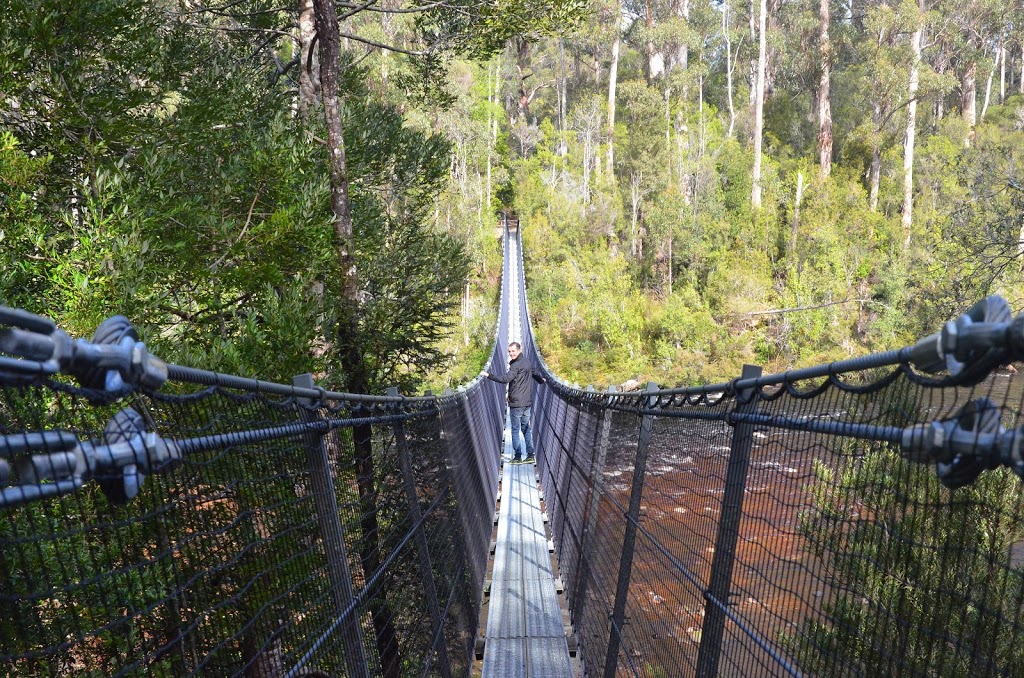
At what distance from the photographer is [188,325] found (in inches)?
241

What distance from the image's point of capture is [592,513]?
3.48 m

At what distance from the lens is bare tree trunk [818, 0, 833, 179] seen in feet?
83.3

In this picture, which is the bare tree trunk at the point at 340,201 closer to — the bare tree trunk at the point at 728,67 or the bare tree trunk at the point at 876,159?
the bare tree trunk at the point at 876,159

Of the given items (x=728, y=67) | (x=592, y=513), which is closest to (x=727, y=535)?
(x=592, y=513)

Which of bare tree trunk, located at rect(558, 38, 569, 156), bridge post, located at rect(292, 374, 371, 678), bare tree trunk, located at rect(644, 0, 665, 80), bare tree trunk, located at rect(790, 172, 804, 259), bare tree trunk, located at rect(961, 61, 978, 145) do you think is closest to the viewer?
bridge post, located at rect(292, 374, 371, 678)

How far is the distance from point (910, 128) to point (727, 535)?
2631 centimetres

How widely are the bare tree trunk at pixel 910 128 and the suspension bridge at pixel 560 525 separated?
2195 cm

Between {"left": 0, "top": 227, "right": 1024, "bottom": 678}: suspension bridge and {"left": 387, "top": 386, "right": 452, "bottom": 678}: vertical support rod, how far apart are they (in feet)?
0.05

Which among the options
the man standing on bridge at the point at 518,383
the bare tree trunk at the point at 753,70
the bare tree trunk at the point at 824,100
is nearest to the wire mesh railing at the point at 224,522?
the man standing on bridge at the point at 518,383

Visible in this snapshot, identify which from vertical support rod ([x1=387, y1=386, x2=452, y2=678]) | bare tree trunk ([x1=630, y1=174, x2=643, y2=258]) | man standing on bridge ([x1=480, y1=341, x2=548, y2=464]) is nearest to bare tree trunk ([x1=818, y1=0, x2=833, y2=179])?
bare tree trunk ([x1=630, y1=174, x2=643, y2=258])

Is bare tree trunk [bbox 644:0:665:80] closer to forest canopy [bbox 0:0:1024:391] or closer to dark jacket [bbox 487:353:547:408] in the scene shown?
forest canopy [bbox 0:0:1024:391]

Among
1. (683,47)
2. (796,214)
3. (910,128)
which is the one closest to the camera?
(796,214)

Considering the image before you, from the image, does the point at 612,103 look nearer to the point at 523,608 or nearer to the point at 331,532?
the point at 523,608

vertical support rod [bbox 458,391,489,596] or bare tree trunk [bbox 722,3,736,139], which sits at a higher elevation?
bare tree trunk [bbox 722,3,736,139]
